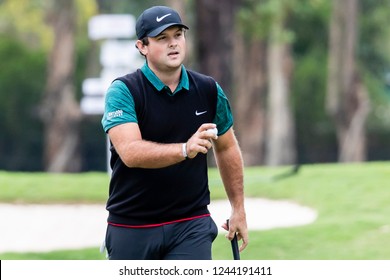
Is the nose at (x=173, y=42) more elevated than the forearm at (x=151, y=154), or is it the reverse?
the nose at (x=173, y=42)

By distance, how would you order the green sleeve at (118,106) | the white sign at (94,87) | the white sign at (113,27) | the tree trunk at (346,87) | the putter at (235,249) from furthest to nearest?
the tree trunk at (346,87) < the white sign at (94,87) < the white sign at (113,27) < the putter at (235,249) < the green sleeve at (118,106)

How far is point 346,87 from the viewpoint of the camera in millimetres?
38312

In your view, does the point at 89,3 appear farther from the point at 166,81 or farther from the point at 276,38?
the point at 166,81

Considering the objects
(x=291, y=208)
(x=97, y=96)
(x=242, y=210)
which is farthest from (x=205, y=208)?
(x=97, y=96)

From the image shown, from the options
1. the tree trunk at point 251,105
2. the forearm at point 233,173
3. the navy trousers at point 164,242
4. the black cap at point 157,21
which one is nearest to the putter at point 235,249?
the forearm at point 233,173

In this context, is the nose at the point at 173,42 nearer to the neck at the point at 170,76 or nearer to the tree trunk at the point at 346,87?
the neck at the point at 170,76

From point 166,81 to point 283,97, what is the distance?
111 feet

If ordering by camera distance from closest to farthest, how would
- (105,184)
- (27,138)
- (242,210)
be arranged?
(242,210)
(105,184)
(27,138)

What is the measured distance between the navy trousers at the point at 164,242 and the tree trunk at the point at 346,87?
31883 millimetres

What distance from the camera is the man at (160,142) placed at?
232 inches

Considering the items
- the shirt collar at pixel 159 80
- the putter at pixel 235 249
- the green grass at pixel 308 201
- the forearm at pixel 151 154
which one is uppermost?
the shirt collar at pixel 159 80

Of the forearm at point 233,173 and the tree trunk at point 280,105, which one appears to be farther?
the tree trunk at point 280,105

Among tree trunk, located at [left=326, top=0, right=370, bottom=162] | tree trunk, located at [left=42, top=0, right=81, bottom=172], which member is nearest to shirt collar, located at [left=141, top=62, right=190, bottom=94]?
tree trunk, located at [left=326, top=0, right=370, bottom=162]
